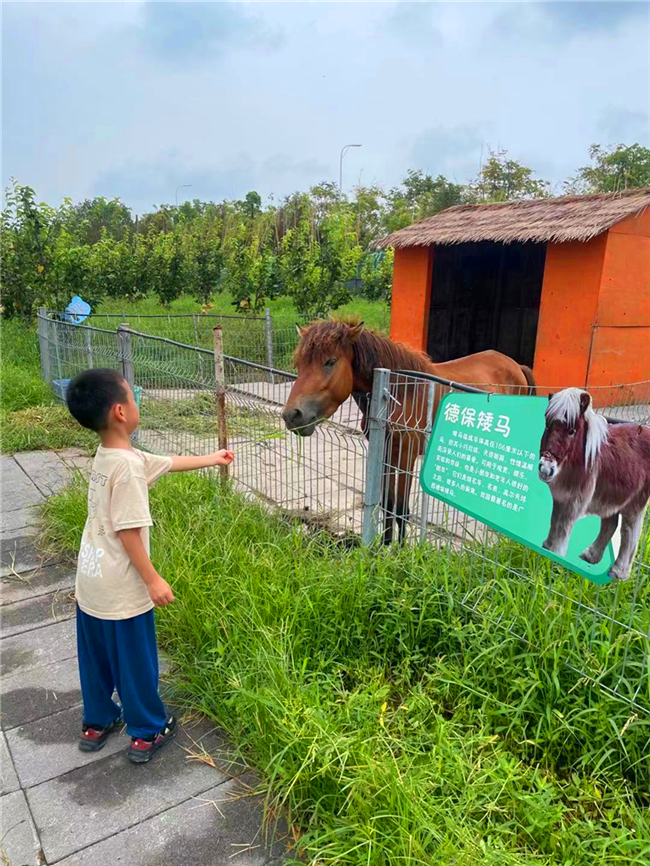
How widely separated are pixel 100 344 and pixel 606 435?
5481mm

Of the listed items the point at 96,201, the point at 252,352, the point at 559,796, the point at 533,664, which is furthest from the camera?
the point at 96,201

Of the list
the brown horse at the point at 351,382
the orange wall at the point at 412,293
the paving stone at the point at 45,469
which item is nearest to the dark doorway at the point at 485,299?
the orange wall at the point at 412,293

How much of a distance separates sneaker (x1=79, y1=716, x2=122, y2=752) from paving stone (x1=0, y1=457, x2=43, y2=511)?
280cm

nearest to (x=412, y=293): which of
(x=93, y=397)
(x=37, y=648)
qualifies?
(x=37, y=648)

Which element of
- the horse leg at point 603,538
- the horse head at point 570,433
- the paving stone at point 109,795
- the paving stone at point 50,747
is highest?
the horse head at point 570,433

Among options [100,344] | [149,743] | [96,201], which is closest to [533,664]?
[149,743]

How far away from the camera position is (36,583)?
3.47m

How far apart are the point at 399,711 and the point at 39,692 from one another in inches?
61.1

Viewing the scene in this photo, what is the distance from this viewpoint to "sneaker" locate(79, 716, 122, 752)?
2.20m

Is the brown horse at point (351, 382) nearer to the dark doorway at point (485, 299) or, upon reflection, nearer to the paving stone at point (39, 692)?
the paving stone at point (39, 692)

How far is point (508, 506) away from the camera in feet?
6.82

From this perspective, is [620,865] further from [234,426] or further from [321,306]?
[321,306]

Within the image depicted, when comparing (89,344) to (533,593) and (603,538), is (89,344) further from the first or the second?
(603,538)

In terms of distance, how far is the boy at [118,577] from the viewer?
201cm
